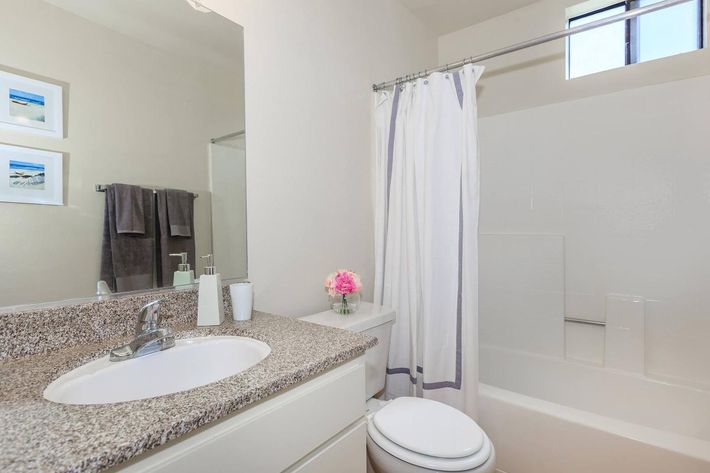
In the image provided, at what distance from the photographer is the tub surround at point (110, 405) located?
0.49 metres

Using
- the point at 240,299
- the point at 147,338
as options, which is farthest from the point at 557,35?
the point at 147,338

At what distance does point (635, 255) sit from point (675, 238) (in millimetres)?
187

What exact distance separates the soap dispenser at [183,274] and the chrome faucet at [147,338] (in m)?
0.21

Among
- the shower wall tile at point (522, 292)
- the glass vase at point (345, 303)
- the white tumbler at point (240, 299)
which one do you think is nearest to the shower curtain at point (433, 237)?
the glass vase at point (345, 303)

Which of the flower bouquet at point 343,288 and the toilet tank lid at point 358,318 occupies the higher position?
the flower bouquet at point 343,288

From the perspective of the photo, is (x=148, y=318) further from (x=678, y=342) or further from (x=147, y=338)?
(x=678, y=342)

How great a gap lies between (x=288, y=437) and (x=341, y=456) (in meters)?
0.22

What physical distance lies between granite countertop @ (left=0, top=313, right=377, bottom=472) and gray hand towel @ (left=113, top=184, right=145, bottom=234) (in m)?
0.33

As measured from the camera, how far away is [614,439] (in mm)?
1260

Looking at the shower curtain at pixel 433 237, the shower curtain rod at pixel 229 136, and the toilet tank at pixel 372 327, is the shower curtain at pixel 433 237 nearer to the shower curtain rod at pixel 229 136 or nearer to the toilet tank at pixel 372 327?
the toilet tank at pixel 372 327

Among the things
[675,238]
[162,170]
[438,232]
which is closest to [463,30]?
[438,232]

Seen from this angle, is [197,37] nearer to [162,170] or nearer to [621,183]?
[162,170]

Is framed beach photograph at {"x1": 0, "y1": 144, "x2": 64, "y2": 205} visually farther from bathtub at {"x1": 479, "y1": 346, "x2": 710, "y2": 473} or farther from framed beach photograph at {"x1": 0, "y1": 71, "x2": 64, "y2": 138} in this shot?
bathtub at {"x1": 479, "y1": 346, "x2": 710, "y2": 473}

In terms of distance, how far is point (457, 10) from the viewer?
7.48 ft
